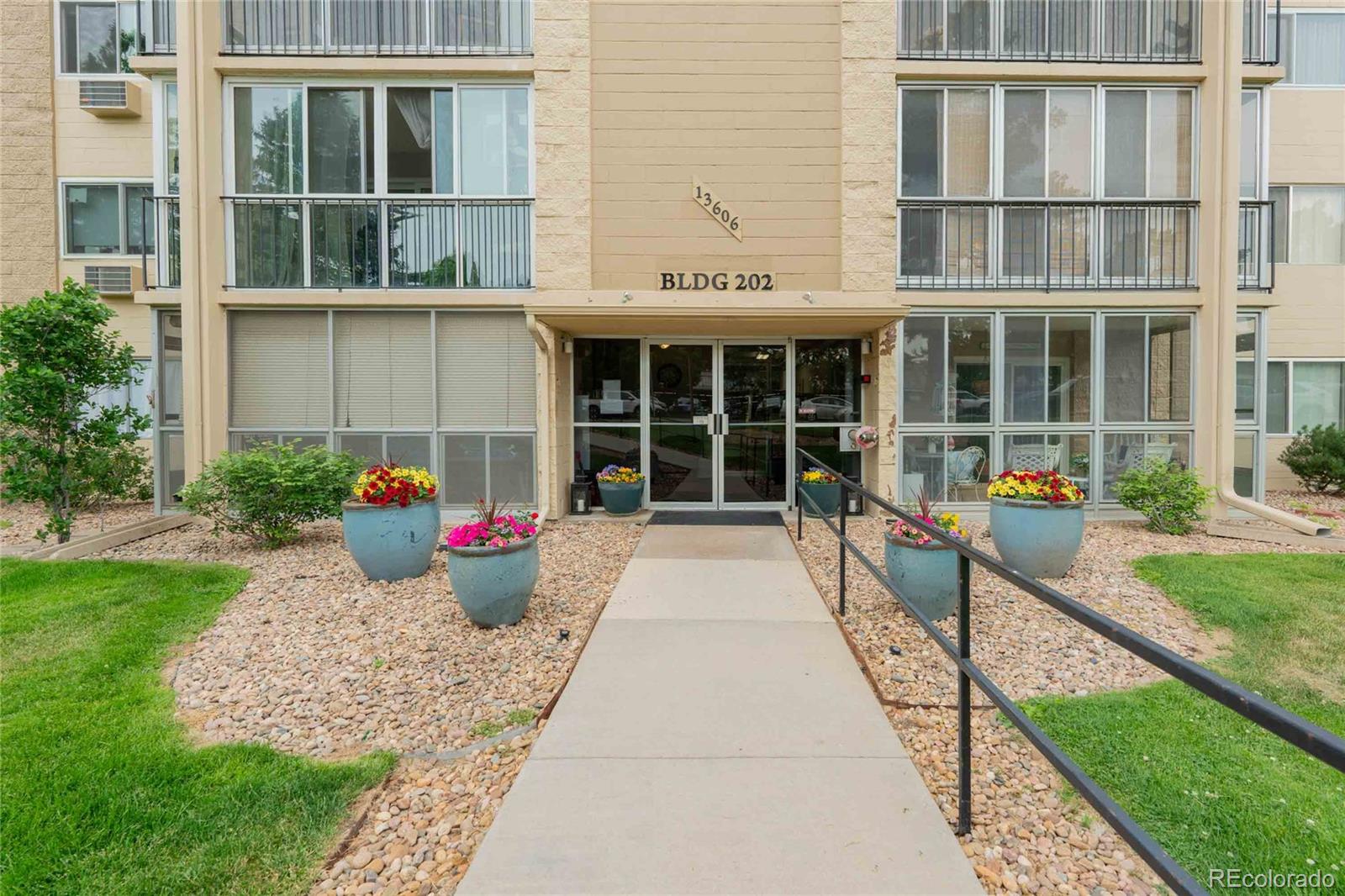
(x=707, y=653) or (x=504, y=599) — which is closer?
(x=707, y=653)

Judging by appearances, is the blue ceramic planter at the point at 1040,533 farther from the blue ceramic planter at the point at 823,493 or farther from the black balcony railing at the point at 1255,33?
→ the black balcony railing at the point at 1255,33

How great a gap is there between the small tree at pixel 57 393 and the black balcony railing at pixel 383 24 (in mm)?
4171

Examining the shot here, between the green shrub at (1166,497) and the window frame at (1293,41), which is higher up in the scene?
the window frame at (1293,41)

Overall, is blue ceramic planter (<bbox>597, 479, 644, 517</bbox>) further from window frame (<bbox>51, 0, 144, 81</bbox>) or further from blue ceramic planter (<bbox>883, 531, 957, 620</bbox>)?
window frame (<bbox>51, 0, 144, 81</bbox>)

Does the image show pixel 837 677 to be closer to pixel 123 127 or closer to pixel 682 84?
pixel 682 84

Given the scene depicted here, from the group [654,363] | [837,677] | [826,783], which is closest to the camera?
[826,783]

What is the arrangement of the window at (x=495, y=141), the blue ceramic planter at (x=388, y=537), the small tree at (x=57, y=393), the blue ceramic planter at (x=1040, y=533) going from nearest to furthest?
the blue ceramic planter at (x=388, y=537) → the blue ceramic planter at (x=1040, y=533) → the small tree at (x=57, y=393) → the window at (x=495, y=141)

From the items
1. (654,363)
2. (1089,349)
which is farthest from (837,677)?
(1089,349)

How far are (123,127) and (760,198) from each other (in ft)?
36.7

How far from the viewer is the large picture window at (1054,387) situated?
8.23m

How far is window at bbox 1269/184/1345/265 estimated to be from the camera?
1041 cm

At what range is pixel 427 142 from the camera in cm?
817

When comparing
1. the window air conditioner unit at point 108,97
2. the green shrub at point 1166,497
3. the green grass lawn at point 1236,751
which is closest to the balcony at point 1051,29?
the green shrub at point 1166,497

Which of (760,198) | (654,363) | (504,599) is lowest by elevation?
(504,599)
